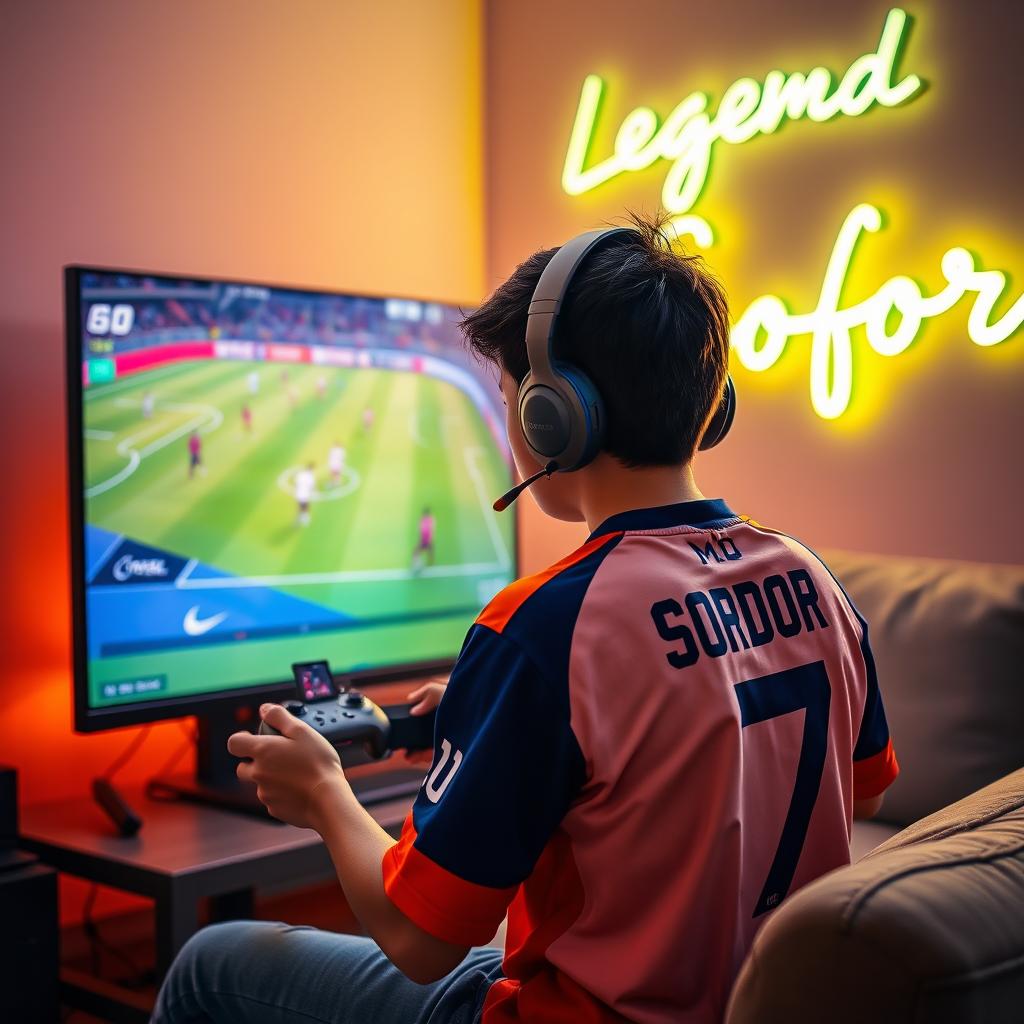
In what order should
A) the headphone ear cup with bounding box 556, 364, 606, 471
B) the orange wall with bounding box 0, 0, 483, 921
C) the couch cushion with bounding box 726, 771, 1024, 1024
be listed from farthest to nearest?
1. the orange wall with bounding box 0, 0, 483, 921
2. the headphone ear cup with bounding box 556, 364, 606, 471
3. the couch cushion with bounding box 726, 771, 1024, 1024

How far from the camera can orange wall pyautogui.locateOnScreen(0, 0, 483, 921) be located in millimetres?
2305

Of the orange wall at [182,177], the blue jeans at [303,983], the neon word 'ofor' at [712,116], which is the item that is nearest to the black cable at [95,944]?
the orange wall at [182,177]

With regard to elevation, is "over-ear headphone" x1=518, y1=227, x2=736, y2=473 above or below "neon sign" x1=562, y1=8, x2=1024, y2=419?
below

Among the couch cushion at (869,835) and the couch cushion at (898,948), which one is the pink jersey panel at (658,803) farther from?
the couch cushion at (869,835)

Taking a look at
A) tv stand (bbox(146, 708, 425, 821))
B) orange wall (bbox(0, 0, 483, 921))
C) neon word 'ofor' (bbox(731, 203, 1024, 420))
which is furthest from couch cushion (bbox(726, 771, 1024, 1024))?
orange wall (bbox(0, 0, 483, 921))

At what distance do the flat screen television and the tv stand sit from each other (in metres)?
0.09

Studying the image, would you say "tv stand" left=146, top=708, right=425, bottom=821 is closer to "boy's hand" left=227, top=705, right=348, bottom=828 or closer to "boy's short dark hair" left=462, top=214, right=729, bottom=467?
"boy's hand" left=227, top=705, right=348, bottom=828

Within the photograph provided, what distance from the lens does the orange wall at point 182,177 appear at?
2.30m

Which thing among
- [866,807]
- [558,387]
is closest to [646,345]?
[558,387]

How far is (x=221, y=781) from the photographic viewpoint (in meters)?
2.32

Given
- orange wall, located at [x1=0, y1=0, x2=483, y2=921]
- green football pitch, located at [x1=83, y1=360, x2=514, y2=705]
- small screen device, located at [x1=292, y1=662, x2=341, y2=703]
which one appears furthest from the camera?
orange wall, located at [x1=0, y1=0, x2=483, y2=921]

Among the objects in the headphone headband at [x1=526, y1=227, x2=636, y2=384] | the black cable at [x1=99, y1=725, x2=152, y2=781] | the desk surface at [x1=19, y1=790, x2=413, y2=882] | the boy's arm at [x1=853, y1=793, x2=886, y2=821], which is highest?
the headphone headband at [x1=526, y1=227, x2=636, y2=384]

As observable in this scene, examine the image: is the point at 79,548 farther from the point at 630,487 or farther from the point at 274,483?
the point at 630,487

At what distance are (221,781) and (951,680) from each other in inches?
55.4
